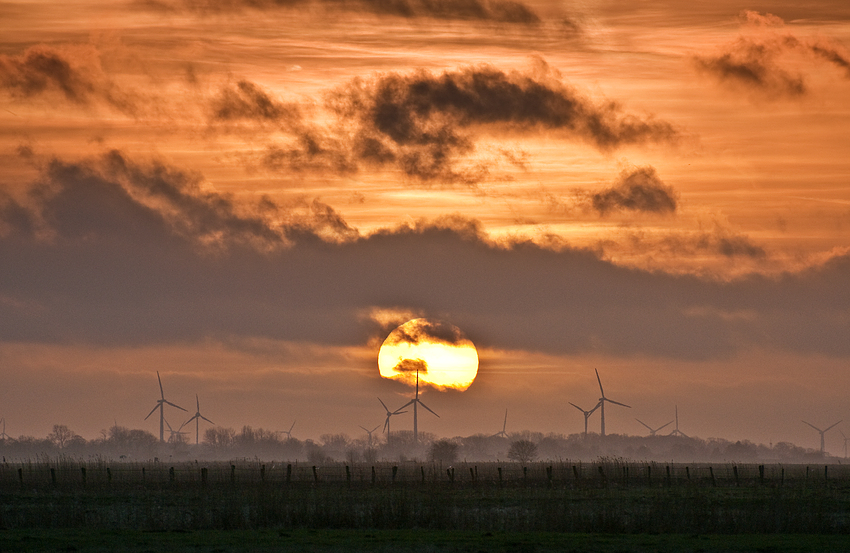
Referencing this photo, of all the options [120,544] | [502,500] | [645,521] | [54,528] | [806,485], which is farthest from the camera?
[806,485]

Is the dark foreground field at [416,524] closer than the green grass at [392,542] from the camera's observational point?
No

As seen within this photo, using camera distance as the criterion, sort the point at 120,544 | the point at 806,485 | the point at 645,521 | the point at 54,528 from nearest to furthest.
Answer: the point at 120,544
the point at 54,528
the point at 645,521
the point at 806,485

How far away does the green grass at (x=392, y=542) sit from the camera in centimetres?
3834

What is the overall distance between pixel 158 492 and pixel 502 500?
25.6 metres

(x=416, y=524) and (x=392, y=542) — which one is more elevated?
(x=392, y=542)

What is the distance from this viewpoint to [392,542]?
40656 millimetres

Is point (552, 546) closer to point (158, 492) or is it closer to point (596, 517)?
point (596, 517)

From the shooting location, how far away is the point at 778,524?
47875mm

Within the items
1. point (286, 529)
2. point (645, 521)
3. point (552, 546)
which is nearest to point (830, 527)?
point (645, 521)

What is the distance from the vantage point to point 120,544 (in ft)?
127

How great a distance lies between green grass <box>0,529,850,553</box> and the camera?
126 feet

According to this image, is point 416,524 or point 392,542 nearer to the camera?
point 392,542

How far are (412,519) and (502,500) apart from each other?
57.5 ft

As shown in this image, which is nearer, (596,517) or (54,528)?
(54,528)
